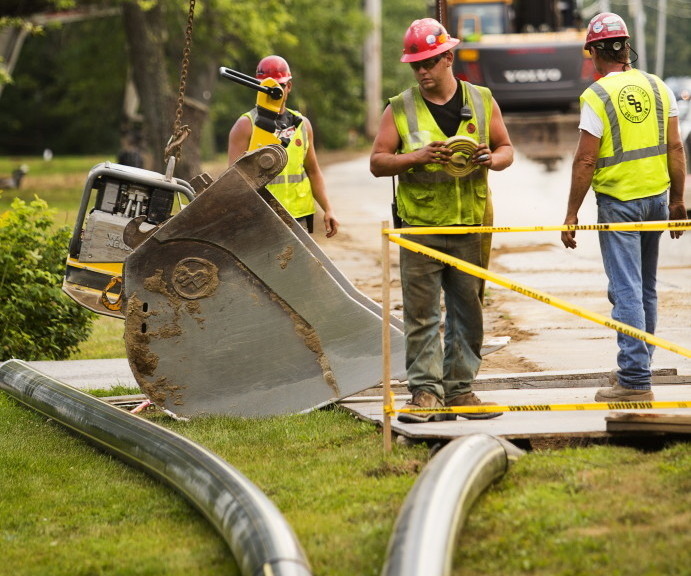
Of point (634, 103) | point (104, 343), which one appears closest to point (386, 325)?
point (634, 103)

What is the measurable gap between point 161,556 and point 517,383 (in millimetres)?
3382

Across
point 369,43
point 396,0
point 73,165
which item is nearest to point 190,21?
point 369,43

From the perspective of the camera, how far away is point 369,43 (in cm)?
4081

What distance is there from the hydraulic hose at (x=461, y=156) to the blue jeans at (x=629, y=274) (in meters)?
0.87

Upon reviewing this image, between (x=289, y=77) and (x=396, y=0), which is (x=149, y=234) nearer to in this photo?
(x=289, y=77)

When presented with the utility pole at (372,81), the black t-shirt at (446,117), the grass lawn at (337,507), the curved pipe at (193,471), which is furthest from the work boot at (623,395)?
the utility pole at (372,81)

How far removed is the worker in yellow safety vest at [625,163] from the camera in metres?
6.72

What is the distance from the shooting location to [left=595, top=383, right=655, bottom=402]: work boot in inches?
263

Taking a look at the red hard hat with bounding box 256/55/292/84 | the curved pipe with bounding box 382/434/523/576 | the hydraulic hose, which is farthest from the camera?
the red hard hat with bounding box 256/55/292/84

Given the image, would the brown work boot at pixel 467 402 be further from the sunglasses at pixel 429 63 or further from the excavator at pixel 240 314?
the sunglasses at pixel 429 63

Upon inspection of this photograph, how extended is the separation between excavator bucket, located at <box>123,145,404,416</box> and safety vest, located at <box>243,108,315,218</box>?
1.01 meters

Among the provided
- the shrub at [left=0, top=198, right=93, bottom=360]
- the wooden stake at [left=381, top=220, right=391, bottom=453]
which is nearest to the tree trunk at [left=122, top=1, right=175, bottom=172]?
the shrub at [left=0, top=198, right=93, bottom=360]

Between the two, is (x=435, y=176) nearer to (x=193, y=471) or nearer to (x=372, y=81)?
(x=193, y=471)

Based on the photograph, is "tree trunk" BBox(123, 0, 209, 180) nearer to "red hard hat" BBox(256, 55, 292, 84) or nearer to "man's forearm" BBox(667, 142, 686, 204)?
"red hard hat" BBox(256, 55, 292, 84)
